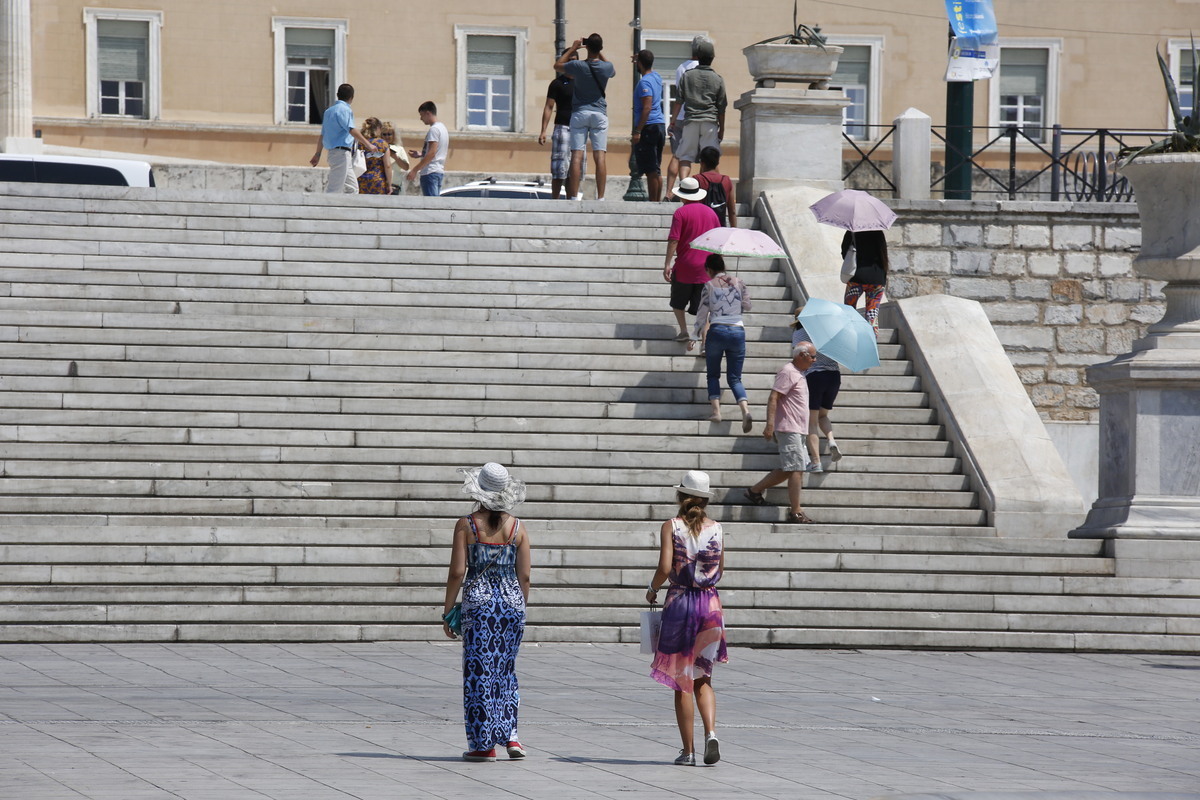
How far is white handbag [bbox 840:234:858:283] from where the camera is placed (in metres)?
15.6

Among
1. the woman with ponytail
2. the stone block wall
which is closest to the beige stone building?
the stone block wall

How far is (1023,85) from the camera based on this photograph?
35.7 m

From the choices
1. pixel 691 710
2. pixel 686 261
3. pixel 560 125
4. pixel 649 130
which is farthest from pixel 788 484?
pixel 560 125

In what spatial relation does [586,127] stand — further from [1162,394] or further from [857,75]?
[857,75]

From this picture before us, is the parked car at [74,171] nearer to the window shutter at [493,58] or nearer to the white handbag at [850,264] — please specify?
the white handbag at [850,264]

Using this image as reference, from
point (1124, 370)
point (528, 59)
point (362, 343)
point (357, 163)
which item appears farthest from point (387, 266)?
point (528, 59)

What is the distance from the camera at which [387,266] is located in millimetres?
16859

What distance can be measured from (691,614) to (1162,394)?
6347 mm

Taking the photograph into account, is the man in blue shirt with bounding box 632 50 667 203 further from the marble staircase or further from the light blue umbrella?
the light blue umbrella

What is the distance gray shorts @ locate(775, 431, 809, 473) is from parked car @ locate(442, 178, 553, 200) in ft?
45.4

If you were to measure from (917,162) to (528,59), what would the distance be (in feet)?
53.7

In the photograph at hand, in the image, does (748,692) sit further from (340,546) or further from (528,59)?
(528,59)

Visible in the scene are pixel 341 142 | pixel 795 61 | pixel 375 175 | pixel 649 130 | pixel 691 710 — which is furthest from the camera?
pixel 341 142

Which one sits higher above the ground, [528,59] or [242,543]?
[528,59]
